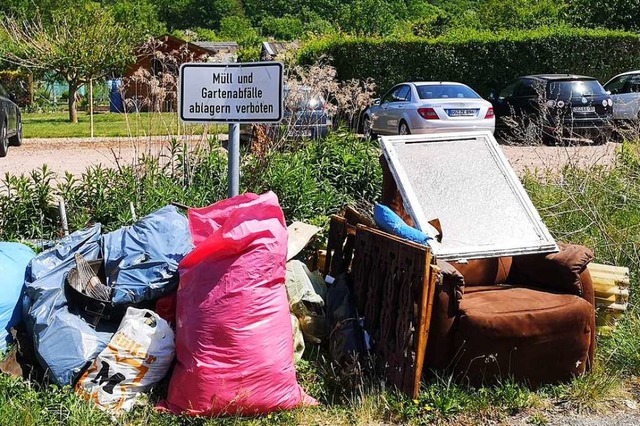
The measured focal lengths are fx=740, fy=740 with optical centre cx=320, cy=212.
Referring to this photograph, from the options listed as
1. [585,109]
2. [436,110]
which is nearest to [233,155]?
[436,110]

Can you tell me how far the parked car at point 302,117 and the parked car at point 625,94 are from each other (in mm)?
9519

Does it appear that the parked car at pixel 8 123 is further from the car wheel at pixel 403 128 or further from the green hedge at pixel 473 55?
the green hedge at pixel 473 55

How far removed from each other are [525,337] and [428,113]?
10.5 meters

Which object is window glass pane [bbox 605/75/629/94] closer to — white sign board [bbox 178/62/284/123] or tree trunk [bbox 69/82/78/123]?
tree trunk [bbox 69/82/78/123]

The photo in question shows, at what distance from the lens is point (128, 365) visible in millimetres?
3660

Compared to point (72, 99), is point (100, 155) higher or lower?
lower

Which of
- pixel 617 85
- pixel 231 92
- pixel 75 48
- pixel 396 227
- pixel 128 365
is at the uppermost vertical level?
pixel 75 48

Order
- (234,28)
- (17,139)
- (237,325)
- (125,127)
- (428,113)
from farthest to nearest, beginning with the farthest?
(234,28) → (125,127) → (17,139) → (428,113) → (237,325)

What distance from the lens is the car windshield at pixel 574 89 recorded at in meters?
14.5

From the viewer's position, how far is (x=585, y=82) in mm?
14945

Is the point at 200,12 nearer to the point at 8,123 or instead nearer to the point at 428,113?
the point at 8,123

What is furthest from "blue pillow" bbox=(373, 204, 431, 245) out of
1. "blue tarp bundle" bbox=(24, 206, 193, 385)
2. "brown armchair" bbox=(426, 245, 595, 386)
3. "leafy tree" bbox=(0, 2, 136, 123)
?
"leafy tree" bbox=(0, 2, 136, 123)

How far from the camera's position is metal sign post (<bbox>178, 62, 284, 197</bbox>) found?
407 centimetres

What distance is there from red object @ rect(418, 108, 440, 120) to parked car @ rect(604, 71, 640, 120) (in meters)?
3.72
